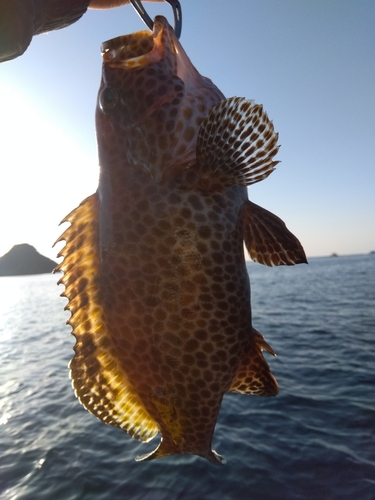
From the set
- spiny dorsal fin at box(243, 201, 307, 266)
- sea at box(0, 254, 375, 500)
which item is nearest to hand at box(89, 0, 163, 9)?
spiny dorsal fin at box(243, 201, 307, 266)

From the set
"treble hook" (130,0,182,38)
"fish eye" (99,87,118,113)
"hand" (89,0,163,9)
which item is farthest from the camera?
"hand" (89,0,163,9)

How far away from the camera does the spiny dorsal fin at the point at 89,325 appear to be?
3217 millimetres

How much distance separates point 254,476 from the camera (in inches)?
362

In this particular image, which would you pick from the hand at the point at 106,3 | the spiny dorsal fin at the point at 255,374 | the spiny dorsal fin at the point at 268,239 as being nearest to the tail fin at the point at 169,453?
the spiny dorsal fin at the point at 255,374

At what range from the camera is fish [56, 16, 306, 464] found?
277 centimetres

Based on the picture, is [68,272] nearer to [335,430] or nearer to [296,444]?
[296,444]

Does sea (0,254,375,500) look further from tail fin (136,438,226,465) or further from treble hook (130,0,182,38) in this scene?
treble hook (130,0,182,38)

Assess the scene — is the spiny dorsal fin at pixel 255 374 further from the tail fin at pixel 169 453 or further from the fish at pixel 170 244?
the tail fin at pixel 169 453

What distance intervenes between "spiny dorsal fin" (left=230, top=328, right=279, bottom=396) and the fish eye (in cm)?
211

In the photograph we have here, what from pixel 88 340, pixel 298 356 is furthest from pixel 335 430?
pixel 88 340

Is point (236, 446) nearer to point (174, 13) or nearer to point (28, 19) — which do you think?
point (174, 13)

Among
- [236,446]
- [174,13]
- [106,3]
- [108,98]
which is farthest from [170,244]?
[236,446]

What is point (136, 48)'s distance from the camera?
3.11m

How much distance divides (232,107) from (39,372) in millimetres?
20419
